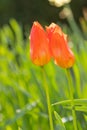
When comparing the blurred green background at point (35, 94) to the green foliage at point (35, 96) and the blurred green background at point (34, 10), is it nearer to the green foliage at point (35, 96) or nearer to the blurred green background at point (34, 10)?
the green foliage at point (35, 96)

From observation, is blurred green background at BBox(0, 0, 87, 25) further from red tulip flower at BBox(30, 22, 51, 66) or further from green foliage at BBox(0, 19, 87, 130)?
red tulip flower at BBox(30, 22, 51, 66)

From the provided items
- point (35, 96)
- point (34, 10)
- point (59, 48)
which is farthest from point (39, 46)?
point (34, 10)

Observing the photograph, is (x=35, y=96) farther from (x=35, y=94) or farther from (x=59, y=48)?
(x=59, y=48)

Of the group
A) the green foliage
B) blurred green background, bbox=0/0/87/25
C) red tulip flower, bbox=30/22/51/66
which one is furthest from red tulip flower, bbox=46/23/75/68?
blurred green background, bbox=0/0/87/25

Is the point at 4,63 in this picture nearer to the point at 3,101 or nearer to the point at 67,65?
the point at 3,101

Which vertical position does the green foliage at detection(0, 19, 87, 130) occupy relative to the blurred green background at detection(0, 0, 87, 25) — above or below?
below
